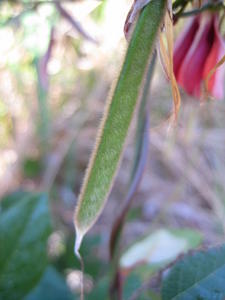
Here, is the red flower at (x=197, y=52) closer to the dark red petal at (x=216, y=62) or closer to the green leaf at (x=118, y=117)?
the dark red petal at (x=216, y=62)

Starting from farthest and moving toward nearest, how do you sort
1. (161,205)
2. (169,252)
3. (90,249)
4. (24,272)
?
(161,205), (90,249), (169,252), (24,272)

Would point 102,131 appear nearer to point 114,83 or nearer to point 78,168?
point 114,83

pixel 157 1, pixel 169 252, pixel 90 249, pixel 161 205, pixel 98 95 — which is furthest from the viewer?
pixel 98 95

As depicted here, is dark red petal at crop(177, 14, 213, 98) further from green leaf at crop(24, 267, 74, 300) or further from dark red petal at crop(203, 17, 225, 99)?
green leaf at crop(24, 267, 74, 300)

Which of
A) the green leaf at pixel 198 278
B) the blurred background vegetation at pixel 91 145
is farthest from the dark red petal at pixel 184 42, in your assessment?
the blurred background vegetation at pixel 91 145

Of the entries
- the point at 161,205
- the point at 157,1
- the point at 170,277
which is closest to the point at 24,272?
the point at 170,277

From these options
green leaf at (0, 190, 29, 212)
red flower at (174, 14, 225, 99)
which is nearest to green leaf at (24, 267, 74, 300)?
green leaf at (0, 190, 29, 212)

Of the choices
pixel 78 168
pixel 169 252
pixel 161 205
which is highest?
pixel 169 252
